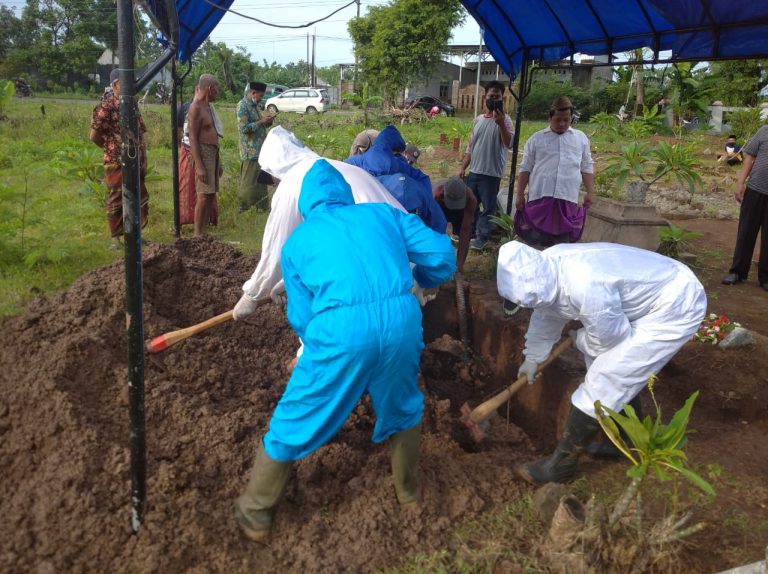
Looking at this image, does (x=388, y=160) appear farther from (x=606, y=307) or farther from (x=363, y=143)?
(x=606, y=307)

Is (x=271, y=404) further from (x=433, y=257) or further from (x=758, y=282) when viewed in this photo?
(x=758, y=282)

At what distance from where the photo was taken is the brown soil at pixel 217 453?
2.23 meters

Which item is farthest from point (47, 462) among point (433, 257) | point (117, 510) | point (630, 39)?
point (630, 39)

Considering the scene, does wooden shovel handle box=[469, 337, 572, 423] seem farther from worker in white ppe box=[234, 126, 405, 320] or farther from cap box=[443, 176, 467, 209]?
cap box=[443, 176, 467, 209]

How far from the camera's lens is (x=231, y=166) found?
9.45 metres

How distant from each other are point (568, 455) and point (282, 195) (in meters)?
1.83

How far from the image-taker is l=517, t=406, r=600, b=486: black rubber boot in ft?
9.06

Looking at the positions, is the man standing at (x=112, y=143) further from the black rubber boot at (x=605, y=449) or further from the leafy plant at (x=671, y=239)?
the leafy plant at (x=671, y=239)

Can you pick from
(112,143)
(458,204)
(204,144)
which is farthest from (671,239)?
(112,143)

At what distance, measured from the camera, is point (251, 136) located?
22.6 ft

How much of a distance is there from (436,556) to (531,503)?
0.55 m

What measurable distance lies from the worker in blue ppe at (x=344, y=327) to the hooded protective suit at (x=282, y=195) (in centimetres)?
37

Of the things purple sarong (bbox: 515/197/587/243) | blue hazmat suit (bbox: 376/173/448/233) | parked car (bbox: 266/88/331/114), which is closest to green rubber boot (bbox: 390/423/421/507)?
blue hazmat suit (bbox: 376/173/448/233)

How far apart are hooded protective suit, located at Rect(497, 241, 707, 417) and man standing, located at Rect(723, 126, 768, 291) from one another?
3.31 metres
